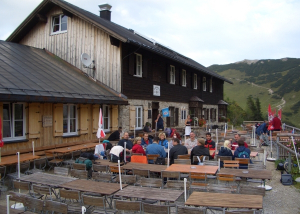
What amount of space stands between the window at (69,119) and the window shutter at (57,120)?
0.45m

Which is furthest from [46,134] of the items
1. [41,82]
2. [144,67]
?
[144,67]

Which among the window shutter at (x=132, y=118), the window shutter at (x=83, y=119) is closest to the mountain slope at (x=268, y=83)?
the window shutter at (x=132, y=118)

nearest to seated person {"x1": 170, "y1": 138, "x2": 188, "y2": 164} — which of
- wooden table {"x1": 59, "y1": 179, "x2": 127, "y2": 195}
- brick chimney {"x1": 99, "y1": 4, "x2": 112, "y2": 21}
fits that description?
wooden table {"x1": 59, "y1": 179, "x2": 127, "y2": 195}

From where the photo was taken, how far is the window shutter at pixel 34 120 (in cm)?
1002

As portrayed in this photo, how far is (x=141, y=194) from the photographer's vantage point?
17.1ft

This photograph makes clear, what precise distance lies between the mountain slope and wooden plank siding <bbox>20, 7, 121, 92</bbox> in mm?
50456

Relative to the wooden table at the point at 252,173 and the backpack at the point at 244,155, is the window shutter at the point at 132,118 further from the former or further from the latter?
the wooden table at the point at 252,173

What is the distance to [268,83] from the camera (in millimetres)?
88500

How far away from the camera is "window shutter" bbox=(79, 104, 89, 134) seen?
40.1ft

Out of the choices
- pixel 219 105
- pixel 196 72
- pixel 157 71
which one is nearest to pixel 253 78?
pixel 219 105

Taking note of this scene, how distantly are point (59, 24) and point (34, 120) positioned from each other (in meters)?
7.94

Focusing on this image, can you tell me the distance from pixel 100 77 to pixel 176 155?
788cm

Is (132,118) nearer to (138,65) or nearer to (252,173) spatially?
(138,65)

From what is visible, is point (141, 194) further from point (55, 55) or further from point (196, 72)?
point (196, 72)
